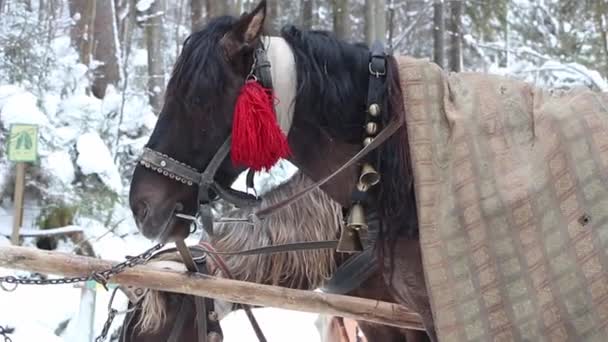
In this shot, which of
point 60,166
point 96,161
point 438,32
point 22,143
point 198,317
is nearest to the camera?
point 198,317

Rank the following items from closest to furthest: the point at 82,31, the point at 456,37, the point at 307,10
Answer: the point at 82,31
the point at 307,10
the point at 456,37

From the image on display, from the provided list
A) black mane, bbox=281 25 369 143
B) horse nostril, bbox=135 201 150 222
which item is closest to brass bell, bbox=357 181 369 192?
black mane, bbox=281 25 369 143

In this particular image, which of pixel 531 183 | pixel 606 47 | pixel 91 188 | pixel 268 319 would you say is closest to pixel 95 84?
pixel 91 188

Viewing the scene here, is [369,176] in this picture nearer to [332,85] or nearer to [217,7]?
[332,85]

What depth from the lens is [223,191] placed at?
88.7 inches

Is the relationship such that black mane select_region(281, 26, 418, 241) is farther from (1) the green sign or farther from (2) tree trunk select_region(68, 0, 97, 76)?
(2) tree trunk select_region(68, 0, 97, 76)

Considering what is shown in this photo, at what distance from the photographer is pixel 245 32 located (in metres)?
2.16

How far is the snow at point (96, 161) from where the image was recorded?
8391mm

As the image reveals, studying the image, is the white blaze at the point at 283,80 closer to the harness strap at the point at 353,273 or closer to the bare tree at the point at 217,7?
the harness strap at the point at 353,273

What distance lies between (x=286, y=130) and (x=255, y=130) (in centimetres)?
14

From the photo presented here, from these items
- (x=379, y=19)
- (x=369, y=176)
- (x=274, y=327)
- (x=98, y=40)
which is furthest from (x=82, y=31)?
(x=369, y=176)

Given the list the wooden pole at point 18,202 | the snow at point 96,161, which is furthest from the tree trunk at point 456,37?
the wooden pole at point 18,202

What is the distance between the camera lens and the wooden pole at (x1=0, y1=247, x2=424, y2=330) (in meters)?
2.46

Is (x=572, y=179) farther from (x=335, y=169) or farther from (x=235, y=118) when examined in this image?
(x=235, y=118)
